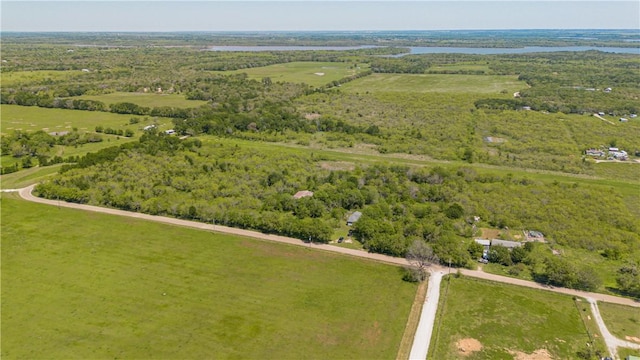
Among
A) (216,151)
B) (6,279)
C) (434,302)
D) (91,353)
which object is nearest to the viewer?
(91,353)

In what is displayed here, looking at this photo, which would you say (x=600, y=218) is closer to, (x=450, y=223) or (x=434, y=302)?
(x=450, y=223)

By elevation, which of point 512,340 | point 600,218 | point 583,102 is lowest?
point 512,340

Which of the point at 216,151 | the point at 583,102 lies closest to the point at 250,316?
the point at 216,151

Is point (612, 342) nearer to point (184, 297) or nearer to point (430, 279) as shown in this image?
point (430, 279)

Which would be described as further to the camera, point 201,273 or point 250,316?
point 201,273

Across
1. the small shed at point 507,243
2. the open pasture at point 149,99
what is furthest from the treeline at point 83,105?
the small shed at point 507,243

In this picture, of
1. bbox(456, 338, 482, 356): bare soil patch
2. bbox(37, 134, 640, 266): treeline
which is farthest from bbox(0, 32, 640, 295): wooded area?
bbox(456, 338, 482, 356): bare soil patch

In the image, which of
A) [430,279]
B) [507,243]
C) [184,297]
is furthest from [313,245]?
[507,243]

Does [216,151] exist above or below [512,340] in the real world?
above
